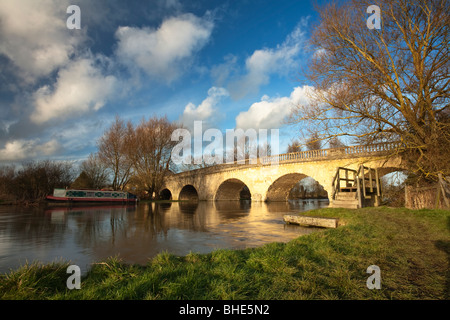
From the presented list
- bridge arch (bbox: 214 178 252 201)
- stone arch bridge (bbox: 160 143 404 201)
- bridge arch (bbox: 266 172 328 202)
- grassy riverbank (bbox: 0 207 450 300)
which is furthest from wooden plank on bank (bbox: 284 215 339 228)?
bridge arch (bbox: 214 178 252 201)

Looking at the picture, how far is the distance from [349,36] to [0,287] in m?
10.8

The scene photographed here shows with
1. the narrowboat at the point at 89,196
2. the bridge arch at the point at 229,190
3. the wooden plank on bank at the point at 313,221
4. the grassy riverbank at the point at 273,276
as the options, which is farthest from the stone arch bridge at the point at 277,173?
the narrowboat at the point at 89,196

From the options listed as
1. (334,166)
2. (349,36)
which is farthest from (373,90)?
(334,166)

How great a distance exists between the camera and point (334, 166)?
19.3 metres

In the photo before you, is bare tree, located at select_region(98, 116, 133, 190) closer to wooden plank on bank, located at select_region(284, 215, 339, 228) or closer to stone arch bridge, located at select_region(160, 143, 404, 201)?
stone arch bridge, located at select_region(160, 143, 404, 201)

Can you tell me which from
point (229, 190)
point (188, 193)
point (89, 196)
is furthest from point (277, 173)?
point (188, 193)

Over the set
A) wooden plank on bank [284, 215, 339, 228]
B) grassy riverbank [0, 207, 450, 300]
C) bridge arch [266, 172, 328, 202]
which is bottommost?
wooden plank on bank [284, 215, 339, 228]

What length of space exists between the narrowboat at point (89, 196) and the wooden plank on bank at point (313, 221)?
66.4 ft

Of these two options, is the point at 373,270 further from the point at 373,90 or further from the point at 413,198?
the point at 413,198

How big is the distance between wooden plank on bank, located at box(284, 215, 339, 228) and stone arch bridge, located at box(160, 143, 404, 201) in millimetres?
4051

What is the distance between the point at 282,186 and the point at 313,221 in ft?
61.2

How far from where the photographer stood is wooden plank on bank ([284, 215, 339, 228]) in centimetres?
735

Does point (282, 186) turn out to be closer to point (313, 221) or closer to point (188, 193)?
point (313, 221)

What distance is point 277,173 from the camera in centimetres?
2359
